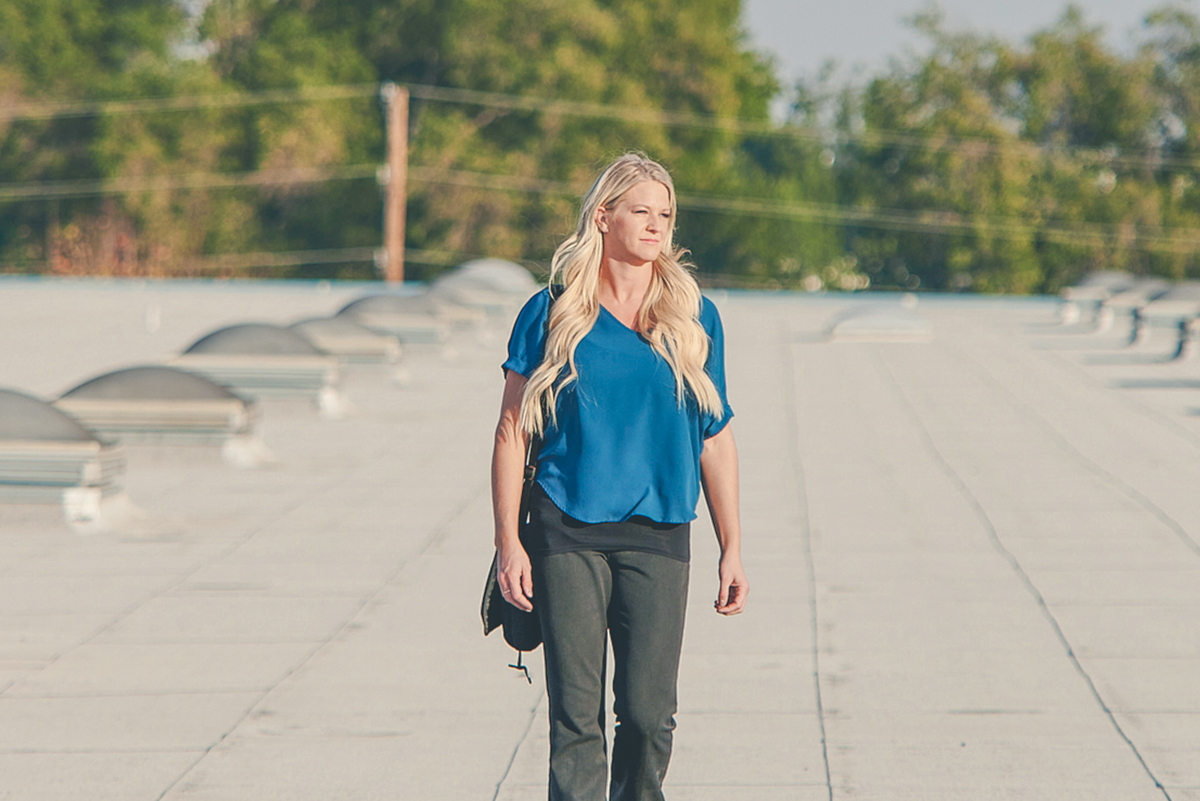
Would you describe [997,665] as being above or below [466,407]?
above

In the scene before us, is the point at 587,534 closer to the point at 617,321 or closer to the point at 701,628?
the point at 617,321

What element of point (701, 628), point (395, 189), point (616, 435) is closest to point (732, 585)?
point (616, 435)

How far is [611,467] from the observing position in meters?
3.44

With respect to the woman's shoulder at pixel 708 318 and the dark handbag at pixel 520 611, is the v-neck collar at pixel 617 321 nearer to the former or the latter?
the woman's shoulder at pixel 708 318

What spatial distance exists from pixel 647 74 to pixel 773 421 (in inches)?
1921

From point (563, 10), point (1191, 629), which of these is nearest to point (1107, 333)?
point (1191, 629)

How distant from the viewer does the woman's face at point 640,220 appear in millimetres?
3516

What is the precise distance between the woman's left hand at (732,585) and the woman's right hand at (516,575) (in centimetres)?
47

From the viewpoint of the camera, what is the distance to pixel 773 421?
14227mm

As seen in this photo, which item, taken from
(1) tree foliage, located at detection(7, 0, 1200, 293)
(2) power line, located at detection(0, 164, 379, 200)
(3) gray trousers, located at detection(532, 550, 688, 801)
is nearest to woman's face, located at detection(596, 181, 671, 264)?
(3) gray trousers, located at detection(532, 550, 688, 801)

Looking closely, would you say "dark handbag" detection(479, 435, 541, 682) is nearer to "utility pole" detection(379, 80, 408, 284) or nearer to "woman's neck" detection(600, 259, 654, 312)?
"woman's neck" detection(600, 259, 654, 312)

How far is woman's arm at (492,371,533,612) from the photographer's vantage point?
11.4 ft

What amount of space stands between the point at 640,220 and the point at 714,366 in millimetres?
403

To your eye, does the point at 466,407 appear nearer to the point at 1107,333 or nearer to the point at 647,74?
the point at 1107,333
